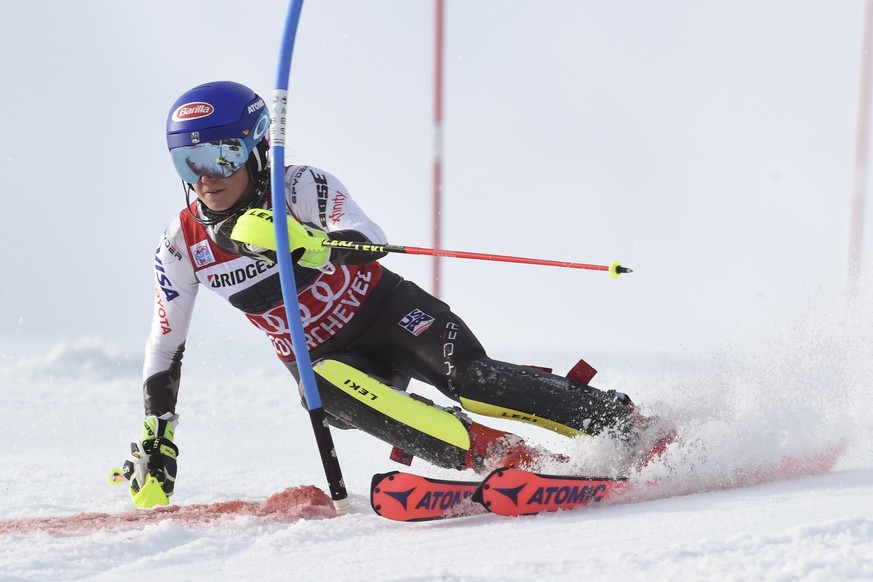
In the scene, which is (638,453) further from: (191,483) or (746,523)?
(191,483)

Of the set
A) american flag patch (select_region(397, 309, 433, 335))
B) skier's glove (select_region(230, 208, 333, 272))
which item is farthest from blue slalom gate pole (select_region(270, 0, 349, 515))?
american flag patch (select_region(397, 309, 433, 335))

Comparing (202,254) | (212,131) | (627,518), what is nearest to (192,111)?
(212,131)

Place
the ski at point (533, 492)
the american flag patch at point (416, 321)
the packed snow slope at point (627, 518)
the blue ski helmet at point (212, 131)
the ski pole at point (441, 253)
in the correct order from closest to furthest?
the packed snow slope at point (627, 518) → the ski at point (533, 492) → the ski pole at point (441, 253) → the blue ski helmet at point (212, 131) → the american flag patch at point (416, 321)

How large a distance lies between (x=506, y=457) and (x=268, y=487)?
1369mm

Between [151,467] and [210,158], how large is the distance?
3.48 feet

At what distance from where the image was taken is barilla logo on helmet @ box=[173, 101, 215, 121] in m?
2.79

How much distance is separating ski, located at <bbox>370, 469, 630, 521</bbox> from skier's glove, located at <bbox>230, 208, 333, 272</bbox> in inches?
26.3

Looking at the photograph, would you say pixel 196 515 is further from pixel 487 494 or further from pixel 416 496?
pixel 487 494

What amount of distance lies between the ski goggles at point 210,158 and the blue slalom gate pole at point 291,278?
240mm

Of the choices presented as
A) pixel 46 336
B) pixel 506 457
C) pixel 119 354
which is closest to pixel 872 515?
pixel 506 457

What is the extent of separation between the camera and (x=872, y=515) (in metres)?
1.85

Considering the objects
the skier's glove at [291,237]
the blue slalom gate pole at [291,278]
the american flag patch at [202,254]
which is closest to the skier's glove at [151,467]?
the american flag patch at [202,254]

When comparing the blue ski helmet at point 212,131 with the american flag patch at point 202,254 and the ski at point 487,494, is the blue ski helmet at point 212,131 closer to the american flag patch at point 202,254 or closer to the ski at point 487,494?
the american flag patch at point 202,254

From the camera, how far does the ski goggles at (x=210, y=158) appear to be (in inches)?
110
